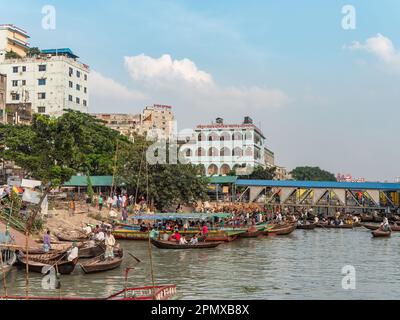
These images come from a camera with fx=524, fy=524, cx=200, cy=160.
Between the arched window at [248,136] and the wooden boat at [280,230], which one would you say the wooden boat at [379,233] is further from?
the arched window at [248,136]

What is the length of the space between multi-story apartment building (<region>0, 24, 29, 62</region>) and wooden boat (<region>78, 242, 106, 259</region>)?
1958 inches

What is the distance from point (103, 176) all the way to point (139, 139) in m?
5.38

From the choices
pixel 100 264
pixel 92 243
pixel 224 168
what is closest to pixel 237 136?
pixel 224 168

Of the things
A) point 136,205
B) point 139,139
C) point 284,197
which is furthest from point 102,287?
point 284,197

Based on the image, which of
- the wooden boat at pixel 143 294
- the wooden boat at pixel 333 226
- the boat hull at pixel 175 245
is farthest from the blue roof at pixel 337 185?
the wooden boat at pixel 143 294

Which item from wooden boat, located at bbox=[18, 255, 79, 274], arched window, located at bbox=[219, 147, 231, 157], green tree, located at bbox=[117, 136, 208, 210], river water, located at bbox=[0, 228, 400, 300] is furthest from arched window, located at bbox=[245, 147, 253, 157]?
wooden boat, located at bbox=[18, 255, 79, 274]

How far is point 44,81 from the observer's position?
210 ft

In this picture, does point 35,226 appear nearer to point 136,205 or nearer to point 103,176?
point 136,205

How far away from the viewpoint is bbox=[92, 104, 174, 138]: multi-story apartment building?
81875 mm

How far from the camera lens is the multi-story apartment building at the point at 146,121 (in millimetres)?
81875

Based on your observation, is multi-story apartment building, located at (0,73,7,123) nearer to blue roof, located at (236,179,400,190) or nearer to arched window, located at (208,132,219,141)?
blue roof, located at (236,179,400,190)

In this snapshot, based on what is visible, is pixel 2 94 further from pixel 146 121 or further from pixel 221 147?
pixel 221 147

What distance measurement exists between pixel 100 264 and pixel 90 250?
3348 mm
